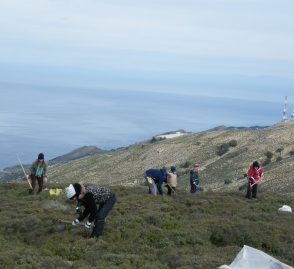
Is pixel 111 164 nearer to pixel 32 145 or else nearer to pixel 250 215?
pixel 250 215

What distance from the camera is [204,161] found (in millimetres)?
43594

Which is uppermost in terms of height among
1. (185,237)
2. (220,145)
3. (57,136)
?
(57,136)

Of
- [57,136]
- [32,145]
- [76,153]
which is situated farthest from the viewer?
[57,136]

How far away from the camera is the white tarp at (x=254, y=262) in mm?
7824

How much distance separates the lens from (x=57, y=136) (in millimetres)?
180375

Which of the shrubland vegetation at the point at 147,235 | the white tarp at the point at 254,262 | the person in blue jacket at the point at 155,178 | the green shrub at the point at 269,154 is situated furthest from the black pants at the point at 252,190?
the green shrub at the point at 269,154

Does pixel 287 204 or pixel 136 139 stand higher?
pixel 136 139

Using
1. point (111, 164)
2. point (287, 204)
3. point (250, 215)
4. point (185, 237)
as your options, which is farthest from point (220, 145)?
point (185, 237)

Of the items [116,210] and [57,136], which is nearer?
[116,210]

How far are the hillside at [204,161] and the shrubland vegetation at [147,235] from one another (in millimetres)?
15264

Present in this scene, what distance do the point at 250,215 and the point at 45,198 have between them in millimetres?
7609

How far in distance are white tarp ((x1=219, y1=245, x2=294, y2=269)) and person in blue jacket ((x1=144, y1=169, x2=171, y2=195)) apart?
9.27 m

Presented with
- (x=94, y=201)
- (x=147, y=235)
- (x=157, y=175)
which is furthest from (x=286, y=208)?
(x=94, y=201)

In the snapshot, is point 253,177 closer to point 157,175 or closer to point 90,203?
point 157,175
